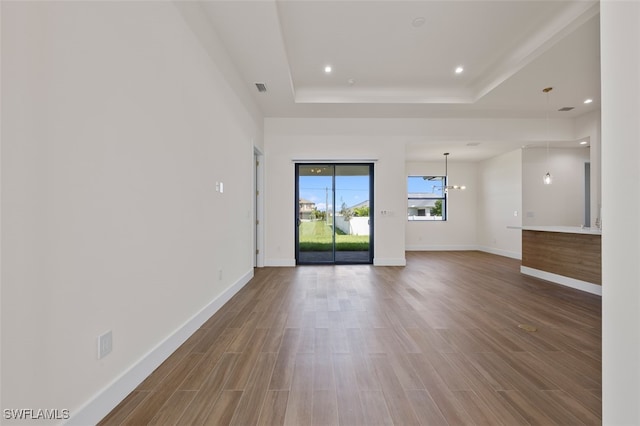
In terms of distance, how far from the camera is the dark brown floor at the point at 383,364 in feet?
4.73

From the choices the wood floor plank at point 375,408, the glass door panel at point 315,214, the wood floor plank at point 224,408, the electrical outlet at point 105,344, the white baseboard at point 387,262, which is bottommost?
the wood floor plank at point 224,408

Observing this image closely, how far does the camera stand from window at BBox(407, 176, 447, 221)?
27.1 feet

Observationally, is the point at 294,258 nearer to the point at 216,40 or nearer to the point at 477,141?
the point at 216,40

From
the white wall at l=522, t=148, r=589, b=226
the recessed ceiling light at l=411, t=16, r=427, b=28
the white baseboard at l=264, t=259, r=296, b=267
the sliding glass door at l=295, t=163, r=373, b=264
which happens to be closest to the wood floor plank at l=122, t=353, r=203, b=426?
the white baseboard at l=264, t=259, r=296, b=267

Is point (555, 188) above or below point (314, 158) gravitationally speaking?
below

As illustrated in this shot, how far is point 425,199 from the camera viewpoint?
8.34 meters

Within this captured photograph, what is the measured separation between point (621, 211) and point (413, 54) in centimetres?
359

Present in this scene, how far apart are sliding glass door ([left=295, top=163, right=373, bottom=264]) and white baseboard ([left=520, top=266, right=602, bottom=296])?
286cm

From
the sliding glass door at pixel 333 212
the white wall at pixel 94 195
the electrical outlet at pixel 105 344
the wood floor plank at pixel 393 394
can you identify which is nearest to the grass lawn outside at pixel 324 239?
the sliding glass door at pixel 333 212

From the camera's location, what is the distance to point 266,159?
5496 mm

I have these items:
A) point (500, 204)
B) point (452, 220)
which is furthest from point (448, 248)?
point (500, 204)

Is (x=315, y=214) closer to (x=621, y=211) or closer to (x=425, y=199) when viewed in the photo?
(x=425, y=199)

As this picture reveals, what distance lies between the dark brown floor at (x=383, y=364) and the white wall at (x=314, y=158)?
210 cm

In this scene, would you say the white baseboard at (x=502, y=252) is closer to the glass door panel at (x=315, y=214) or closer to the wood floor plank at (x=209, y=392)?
the glass door panel at (x=315, y=214)
